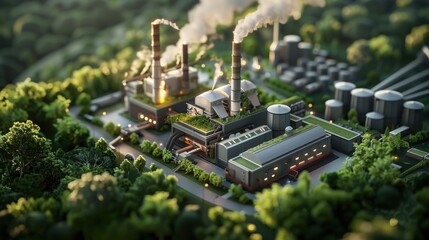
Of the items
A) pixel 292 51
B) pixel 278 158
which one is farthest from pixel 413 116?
pixel 292 51

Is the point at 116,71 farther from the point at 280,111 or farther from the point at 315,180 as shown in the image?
the point at 315,180

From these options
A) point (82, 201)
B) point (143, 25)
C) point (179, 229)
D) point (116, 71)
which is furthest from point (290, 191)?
point (143, 25)

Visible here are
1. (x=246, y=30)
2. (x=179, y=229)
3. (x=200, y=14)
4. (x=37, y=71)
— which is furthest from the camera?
(x=37, y=71)

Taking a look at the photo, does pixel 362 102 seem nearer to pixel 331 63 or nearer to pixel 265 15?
pixel 265 15

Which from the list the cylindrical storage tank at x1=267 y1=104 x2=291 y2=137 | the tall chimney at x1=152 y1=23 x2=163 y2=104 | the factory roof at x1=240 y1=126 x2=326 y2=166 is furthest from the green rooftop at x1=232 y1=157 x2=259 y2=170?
the tall chimney at x1=152 y1=23 x2=163 y2=104

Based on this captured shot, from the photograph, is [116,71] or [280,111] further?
[116,71]

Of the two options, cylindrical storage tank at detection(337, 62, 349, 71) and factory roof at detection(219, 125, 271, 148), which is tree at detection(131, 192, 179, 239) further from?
cylindrical storage tank at detection(337, 62, 349, 71)
